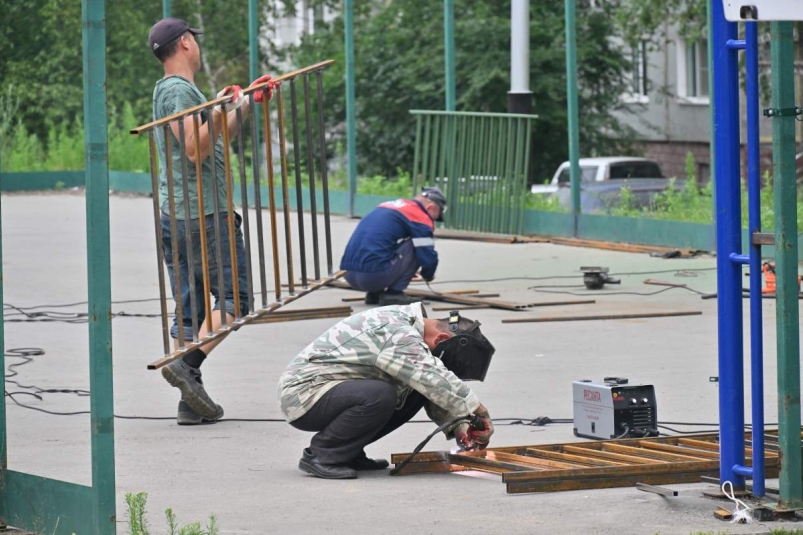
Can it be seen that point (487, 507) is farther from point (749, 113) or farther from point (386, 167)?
point (386, 167)

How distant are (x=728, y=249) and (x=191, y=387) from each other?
3.24 metres

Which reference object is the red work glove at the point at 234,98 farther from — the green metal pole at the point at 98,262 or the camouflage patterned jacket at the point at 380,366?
the green metal pole at the point at 98,262

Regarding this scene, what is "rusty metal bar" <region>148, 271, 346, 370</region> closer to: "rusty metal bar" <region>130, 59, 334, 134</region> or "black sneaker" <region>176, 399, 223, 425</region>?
"black sneaker" <region>176, 399, 223, 425</region>

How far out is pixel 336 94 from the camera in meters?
35.2

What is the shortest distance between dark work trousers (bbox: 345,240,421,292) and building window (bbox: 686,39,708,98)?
27021 mm

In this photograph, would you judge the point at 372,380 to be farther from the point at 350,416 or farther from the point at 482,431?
the point at 482,431

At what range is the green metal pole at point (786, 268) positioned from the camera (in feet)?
19.2

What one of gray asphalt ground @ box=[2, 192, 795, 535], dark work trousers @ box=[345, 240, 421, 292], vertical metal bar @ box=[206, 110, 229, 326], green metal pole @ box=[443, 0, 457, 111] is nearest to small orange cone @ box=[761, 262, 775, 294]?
gray asphalt ground @ box=[2, 192, 795, 535]

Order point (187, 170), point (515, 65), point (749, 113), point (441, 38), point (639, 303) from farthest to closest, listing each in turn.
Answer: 1. point (441, 38)
2. point (515, 65)
3. point (639, 303)
4. point (187, 170)
5. point (749, 113)

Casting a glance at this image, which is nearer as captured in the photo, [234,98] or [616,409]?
[616,409]

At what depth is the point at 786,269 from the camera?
5914 millimetres

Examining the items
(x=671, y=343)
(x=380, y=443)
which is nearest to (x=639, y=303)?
(x=671, y=343)

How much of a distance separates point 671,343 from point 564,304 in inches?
89.1

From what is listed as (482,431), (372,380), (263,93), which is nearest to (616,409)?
(482,431)
